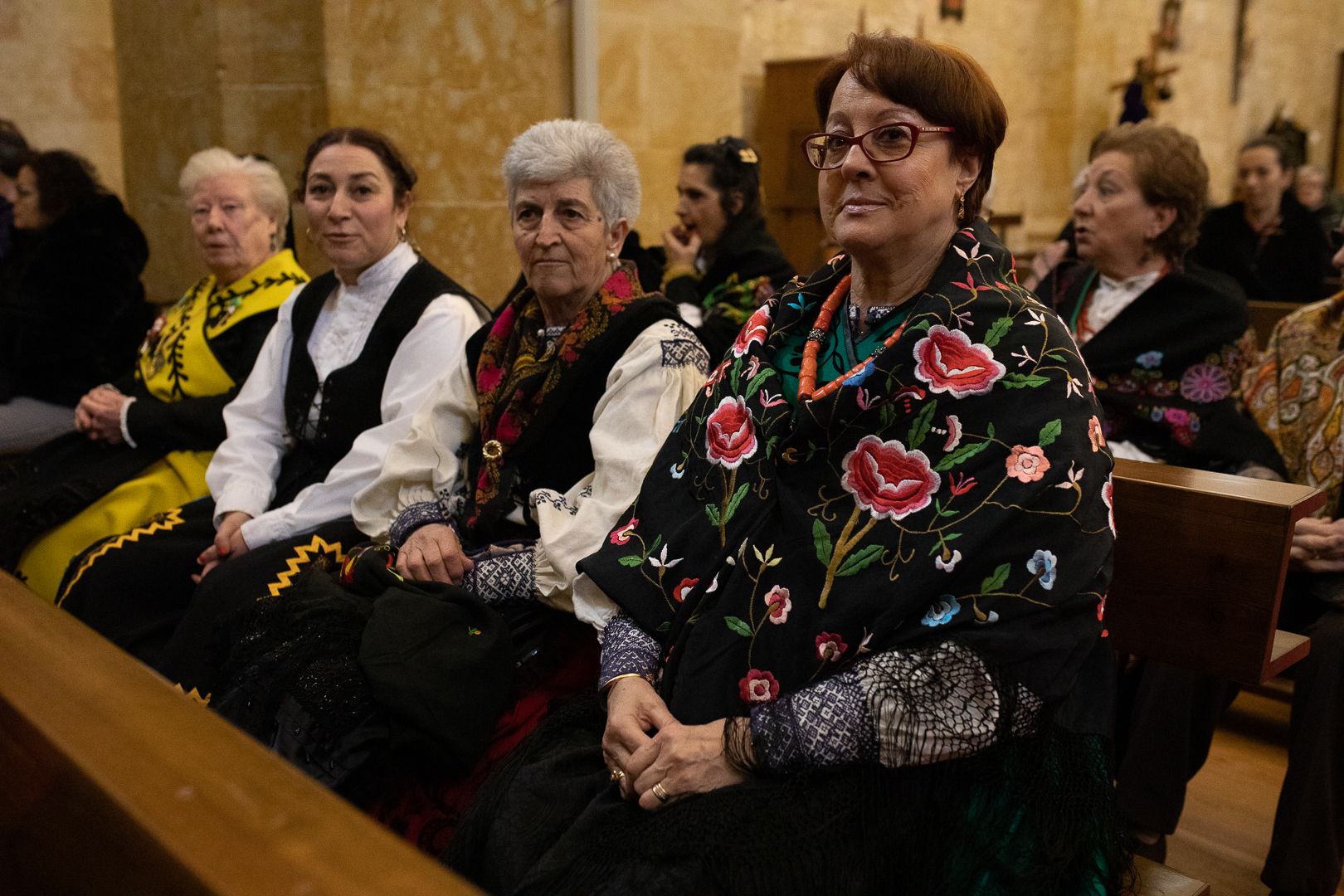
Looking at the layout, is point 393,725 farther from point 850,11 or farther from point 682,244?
point 850,11

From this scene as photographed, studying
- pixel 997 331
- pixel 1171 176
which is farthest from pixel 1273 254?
pixel 997 331

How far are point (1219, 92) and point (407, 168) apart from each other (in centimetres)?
993

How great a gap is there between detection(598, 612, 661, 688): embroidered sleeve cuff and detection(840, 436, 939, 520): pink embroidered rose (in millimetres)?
396

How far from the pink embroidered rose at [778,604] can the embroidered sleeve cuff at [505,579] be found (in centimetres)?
62

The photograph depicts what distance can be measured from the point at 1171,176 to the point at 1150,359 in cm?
45

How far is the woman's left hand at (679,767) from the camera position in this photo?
59.1 inches

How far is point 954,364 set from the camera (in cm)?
155

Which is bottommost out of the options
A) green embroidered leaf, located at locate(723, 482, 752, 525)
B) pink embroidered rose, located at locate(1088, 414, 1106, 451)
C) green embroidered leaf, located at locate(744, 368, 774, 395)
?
green embroidered leaf, located at locate(723, 482, 752, 525)

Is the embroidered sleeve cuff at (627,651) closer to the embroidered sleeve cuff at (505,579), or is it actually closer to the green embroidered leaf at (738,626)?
the green embroidered leaf at (738,626)

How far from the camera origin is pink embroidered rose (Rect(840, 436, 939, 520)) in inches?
60.1

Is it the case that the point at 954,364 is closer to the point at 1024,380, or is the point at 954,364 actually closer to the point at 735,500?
the point at 1024,380

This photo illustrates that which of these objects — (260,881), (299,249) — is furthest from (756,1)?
(260,881)

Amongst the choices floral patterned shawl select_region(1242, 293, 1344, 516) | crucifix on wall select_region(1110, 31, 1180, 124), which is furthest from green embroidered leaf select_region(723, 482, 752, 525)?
crucifix on wall select_region(1110, 31, 1180, 124)

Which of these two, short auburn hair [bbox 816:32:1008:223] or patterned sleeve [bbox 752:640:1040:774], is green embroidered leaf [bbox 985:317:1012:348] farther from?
patterned sleeve [bbox 752:640:1040:774]
